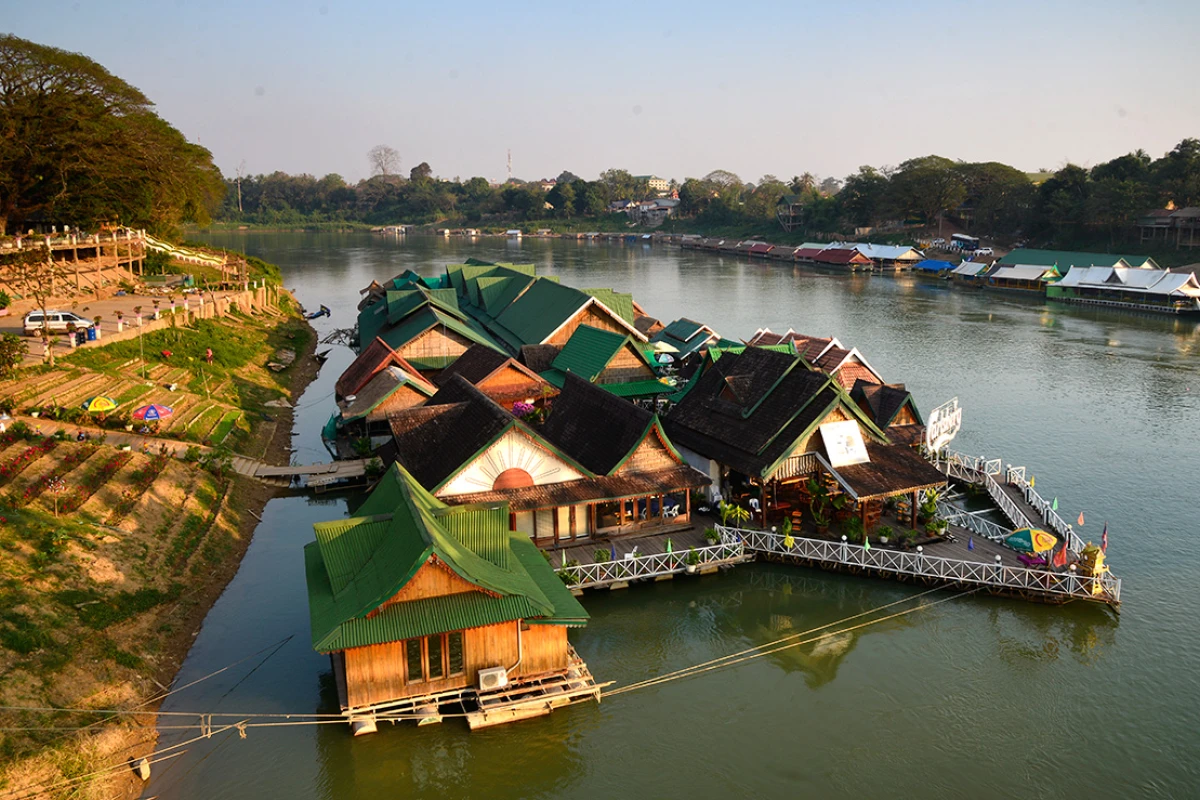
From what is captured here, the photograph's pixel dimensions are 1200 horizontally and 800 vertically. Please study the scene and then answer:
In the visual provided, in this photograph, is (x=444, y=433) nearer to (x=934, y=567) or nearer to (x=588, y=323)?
(x=934, y=567)

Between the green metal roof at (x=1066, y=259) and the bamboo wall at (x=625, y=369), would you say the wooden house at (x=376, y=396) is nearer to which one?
the bamboo wall at (x=625, y=369)

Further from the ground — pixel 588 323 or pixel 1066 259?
pixel 1066 259

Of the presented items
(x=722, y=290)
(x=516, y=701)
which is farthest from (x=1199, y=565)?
(x=722, y=290)

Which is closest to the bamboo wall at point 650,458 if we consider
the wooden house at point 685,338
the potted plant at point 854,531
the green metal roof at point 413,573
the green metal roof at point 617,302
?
the potted plant at point 854,531

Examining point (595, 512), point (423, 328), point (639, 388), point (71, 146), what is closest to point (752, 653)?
point (595, 512)

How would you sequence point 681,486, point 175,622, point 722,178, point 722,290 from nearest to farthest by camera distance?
point 175,622 → point 681,486 → point 722,290 → point 722,178

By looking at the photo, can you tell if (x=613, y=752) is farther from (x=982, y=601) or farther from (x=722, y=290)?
(x=722, y=290)

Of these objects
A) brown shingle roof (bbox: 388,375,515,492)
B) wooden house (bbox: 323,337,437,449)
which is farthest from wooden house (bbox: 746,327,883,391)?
wooden house (bbox: 323,337,437,449)
